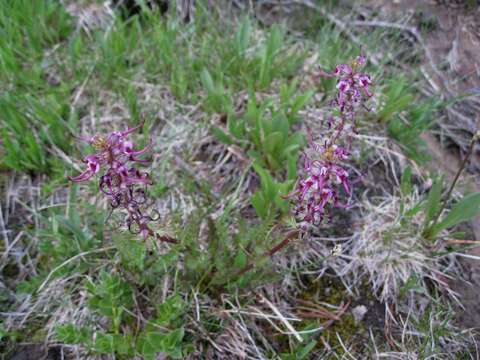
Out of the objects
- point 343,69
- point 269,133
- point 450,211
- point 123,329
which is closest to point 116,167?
point 343,69

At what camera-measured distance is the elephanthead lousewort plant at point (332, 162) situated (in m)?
1.74

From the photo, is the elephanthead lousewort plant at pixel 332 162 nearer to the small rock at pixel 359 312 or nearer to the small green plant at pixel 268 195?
the small green plant at pixel 268 195

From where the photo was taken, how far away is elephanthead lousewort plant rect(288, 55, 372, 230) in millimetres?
1743

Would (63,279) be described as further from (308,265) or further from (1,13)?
(1,13)

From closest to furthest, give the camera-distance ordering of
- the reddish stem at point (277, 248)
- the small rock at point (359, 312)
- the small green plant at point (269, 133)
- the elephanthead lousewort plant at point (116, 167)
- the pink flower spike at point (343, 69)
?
the elephanthead lousewort plant at point (116, 167) < the pink flower spike at point (343, 69) < the reddish stem at point (277, 248) < the small rock at point (359, 312) < the small green plant at point (269, 133)

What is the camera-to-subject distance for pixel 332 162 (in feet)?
5.70

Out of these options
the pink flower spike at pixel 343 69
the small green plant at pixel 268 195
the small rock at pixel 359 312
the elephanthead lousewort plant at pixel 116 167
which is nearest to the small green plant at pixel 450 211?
the small rock at pixel 359 312

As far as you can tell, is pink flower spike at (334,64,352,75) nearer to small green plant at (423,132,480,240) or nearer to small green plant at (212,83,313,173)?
small green plant at (212,83,313,173)

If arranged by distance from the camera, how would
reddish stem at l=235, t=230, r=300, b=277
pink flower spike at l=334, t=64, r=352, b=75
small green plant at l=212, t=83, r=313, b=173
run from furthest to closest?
small green plant at l=212, t=83, r=313, b=173 → reddish stem at l=235, t=230, r=300, b=277 → pink flower spike at l=334, t=64, r=352, b=75

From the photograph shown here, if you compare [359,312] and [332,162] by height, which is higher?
[332,162]

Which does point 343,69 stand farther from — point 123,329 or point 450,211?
point 123,329

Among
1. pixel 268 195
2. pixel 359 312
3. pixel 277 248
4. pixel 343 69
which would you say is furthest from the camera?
pixel 268 195

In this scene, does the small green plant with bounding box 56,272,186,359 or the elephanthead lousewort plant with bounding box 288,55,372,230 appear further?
the small green plant with bounding box 56,272,186,359

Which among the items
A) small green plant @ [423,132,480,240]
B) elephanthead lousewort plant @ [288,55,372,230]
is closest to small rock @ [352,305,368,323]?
small green plant @ [423,132,480,240]
